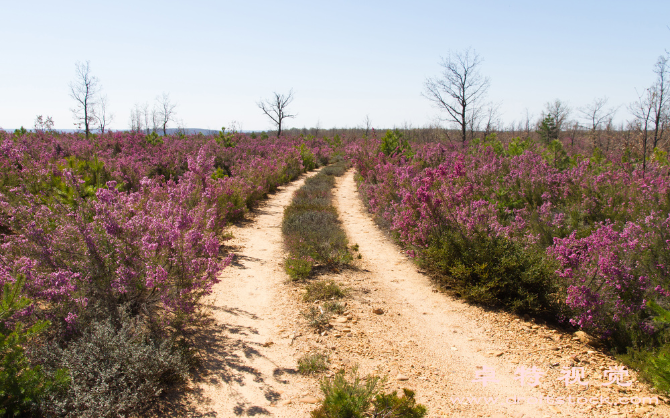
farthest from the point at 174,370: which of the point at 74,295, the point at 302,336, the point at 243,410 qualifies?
the point at 302,336

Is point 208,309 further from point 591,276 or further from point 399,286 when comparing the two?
point 591,276

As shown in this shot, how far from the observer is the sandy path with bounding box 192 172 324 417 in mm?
3535

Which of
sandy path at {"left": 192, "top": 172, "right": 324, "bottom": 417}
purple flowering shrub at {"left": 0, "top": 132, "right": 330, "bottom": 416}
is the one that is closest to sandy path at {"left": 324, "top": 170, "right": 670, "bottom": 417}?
sandy path at {"left": 192, "top": 172, "right": 324, "bottom": 417}

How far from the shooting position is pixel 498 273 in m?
5.62

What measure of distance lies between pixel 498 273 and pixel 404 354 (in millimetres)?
2109

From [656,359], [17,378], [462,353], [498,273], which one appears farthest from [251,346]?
[656,359]

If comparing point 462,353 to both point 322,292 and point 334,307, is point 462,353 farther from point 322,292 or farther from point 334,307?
point 322,292

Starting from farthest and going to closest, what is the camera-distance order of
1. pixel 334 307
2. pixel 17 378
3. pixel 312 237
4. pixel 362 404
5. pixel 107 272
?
pixel 312 237
pixel 334 307
pixel 107 272
pixel 362 404
pixel 17 378

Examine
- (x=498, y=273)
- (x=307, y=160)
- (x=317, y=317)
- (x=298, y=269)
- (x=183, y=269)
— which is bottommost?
(x=317, y=317)

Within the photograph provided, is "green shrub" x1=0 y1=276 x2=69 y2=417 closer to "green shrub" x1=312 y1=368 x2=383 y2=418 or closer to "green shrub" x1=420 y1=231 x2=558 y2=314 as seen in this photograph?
"green shrub" x1=312 y1=368 x2=383 y2=418

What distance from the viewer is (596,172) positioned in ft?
34.7

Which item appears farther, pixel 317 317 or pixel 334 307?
pixel 334 307

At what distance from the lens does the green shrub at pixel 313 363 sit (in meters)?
4.08

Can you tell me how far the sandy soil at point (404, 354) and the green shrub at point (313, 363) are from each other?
0.09 meters
